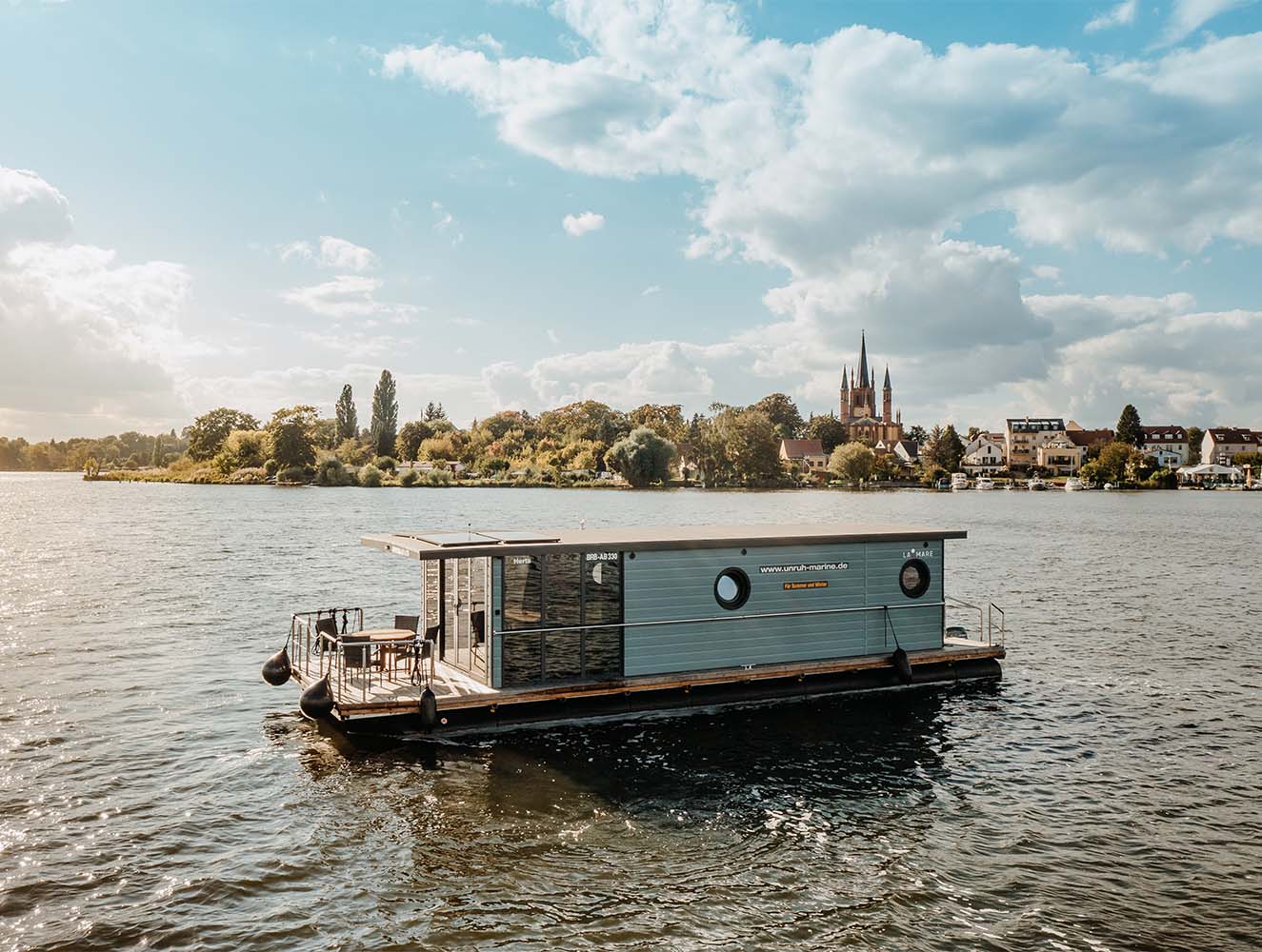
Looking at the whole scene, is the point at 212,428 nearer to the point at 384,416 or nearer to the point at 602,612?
the point at 384,416

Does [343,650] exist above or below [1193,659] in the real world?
above

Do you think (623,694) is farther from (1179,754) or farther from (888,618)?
(1179,754)

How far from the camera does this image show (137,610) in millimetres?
33281

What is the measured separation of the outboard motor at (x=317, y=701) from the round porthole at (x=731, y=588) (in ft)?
25.9

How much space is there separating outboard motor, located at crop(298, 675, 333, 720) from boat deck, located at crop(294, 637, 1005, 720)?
229 millimetres

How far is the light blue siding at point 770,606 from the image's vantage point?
18844mm

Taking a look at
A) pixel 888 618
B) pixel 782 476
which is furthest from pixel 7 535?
pixel 782 476

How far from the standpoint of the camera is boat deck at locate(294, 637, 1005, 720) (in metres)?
16.7

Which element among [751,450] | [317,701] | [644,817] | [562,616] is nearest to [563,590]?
[562,616]

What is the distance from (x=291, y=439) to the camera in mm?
158125

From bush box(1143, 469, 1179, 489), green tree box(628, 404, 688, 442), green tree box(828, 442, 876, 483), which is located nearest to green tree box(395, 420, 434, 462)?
green tree box(628, 404, 688, 442)

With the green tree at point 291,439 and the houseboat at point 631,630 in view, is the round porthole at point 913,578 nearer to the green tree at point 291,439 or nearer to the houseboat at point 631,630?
the houseboat at point 631,630

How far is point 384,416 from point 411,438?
989 centimetres

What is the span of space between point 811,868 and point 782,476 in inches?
6351
